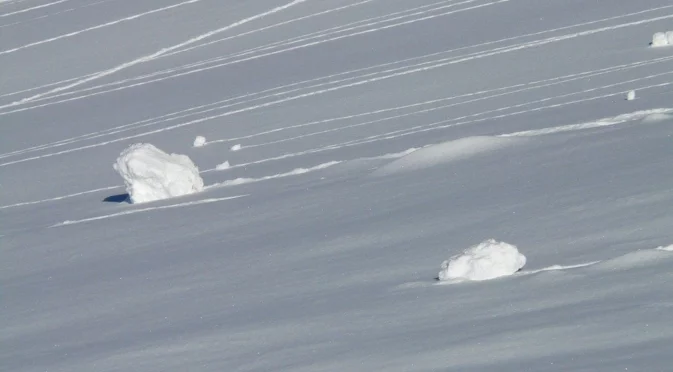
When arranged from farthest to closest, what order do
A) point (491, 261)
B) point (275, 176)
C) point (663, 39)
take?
point (663, 39)
point (275, 176)
point (491, 261)

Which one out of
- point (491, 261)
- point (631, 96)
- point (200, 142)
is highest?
point (491, 261)

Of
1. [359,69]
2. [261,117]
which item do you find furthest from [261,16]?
[261,117]

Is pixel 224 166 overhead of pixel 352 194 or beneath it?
beneath

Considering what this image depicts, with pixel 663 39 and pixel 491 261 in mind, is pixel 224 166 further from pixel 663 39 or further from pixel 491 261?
pixel 491 261

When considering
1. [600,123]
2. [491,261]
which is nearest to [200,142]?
[600,123]

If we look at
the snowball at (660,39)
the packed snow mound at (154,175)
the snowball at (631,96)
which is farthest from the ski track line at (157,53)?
the snowball at (631,96)

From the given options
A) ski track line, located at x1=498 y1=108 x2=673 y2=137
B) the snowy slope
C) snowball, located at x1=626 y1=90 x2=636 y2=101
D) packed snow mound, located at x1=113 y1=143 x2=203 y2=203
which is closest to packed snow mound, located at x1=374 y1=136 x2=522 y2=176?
the snowy slope
